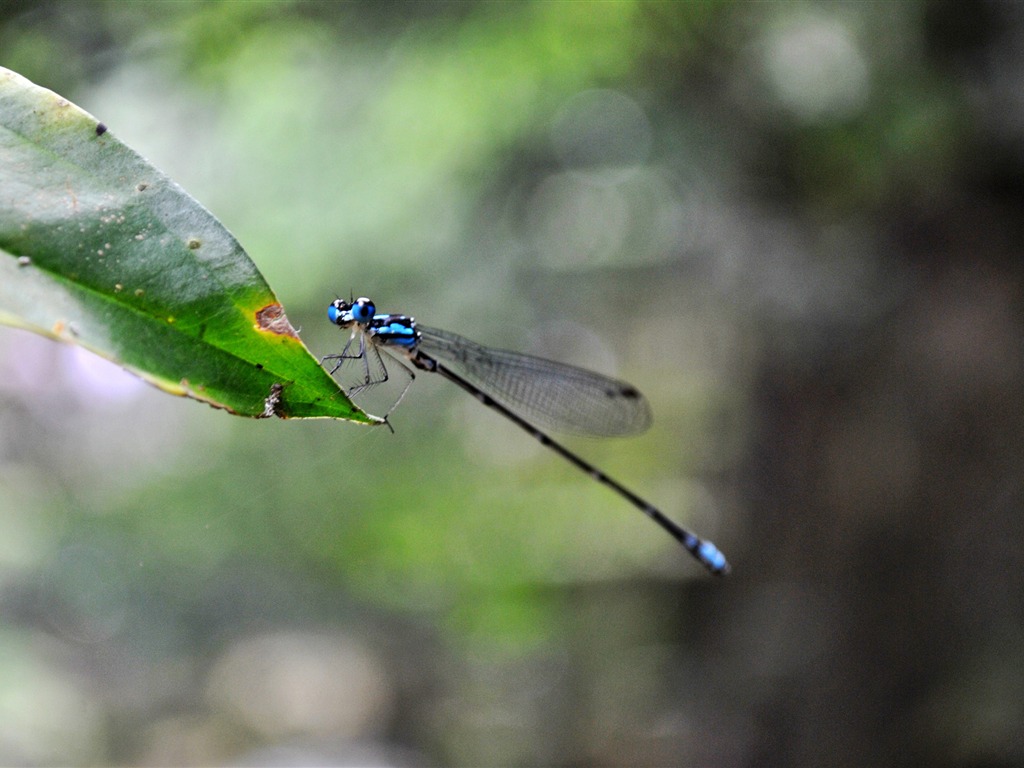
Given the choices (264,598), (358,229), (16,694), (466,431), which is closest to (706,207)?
A: (358,229)

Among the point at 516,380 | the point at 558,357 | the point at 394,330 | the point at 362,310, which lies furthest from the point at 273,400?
the point at 558,357

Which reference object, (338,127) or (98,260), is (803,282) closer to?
(338,127)

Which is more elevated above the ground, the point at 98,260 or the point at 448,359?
the point at 448,359

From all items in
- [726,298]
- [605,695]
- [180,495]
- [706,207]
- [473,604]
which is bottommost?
[605,695]

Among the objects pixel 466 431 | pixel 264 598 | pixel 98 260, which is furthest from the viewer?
pixel 466 431

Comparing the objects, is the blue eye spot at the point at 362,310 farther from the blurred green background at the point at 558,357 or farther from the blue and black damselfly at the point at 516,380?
the blurred green background at the point at 558,357

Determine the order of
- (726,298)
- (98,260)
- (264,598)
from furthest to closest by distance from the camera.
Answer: (264,598), (726,298), (98,260)
